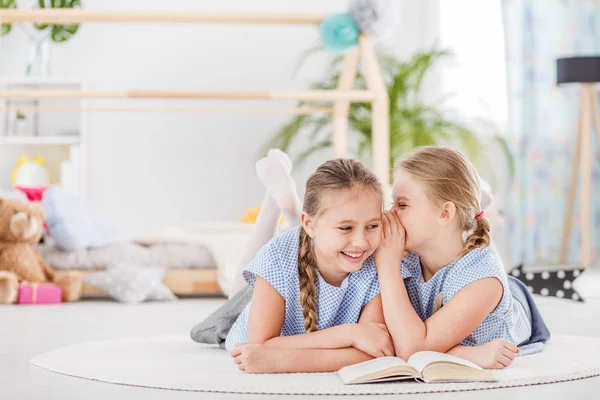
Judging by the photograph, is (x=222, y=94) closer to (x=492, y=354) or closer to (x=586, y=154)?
(x=492, y=354)

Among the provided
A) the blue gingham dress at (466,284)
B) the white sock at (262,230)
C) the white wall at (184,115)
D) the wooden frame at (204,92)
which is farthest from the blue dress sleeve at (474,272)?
the white wall at (184,115)

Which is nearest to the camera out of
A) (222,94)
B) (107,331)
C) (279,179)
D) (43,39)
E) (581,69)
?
(279,179)

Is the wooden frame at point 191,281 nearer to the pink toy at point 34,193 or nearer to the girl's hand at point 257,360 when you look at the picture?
the pink toy at point 34,193

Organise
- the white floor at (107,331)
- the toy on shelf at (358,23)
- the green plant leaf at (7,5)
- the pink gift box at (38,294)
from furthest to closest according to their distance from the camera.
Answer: the green plant leaf at (7,5) → the toy on shelf at (358,23) → the pink gift box at (38,294) → the white floor at (107,331)

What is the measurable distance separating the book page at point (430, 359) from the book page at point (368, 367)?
21mm

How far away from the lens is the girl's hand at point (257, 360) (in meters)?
1.52

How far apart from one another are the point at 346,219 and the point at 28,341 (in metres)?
0.92

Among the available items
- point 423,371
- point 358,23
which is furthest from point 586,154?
point 423,371

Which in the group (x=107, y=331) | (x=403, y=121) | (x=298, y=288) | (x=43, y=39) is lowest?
(x=107, y=331)

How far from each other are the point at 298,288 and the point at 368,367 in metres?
0.22

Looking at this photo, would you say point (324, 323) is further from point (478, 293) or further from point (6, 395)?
point (6, 395)

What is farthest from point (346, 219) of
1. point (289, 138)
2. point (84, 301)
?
point (289, 138)

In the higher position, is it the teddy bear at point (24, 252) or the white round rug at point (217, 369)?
the teddy bear at point (24, 252)

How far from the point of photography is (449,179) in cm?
164
